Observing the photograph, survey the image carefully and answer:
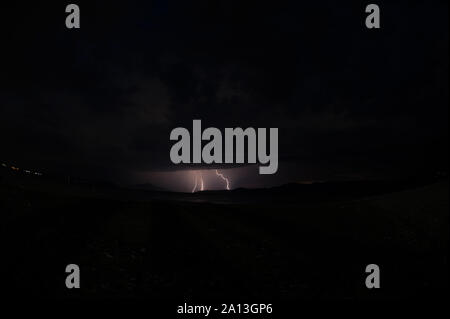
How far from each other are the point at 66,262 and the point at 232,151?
12116 millimetres

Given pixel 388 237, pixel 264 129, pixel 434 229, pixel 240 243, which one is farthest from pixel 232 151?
pixel 434 229

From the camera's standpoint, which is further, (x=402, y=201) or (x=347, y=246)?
(x=402, y=201)

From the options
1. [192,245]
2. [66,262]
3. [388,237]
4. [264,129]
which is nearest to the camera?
[66,262]

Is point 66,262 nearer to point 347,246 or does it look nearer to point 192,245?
point 192,245

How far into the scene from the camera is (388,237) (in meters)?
15.1

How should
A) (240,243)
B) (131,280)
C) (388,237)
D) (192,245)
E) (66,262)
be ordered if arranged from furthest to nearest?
(388,237)
(240,243)
(192,245)
(66,262)
(131,280)

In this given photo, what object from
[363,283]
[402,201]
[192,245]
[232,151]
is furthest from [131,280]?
[402,201]

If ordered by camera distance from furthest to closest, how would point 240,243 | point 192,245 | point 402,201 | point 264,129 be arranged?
point 402,201 → point 264,129 → point 240,243 → point 192,245

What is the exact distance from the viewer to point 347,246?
13.3 metres

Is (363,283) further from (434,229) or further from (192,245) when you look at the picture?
(434,229)
